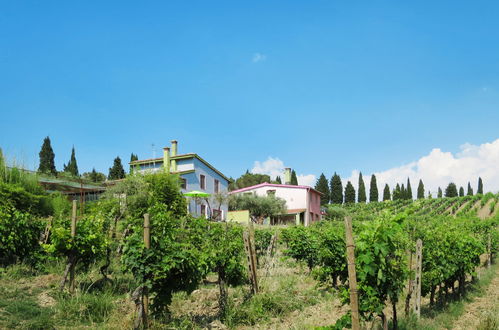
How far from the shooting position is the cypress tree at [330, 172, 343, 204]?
69.5 m

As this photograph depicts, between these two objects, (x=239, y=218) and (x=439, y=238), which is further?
(x=239, y=218)

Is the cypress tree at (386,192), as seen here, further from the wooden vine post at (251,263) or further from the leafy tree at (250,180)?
the wooden vine post at (251,263)

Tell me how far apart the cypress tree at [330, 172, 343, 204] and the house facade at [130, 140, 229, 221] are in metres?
38.2

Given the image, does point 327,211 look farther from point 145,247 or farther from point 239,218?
point 145,247

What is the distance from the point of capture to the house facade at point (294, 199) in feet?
126

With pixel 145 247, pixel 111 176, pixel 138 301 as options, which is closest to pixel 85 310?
pixel 138 301

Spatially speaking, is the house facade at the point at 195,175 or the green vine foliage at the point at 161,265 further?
the house facade at the point at 195,175

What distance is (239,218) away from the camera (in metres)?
33.7

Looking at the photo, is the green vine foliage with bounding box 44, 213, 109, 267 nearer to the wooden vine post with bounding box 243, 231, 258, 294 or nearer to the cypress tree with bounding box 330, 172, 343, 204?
the wooden vine post with bounding box 243, 231, 258, 294

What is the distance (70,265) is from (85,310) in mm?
1797

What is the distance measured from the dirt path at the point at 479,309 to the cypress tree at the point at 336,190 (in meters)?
56.9

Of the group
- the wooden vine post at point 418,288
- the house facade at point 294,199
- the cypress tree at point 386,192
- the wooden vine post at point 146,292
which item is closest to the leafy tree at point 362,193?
the cypress tree at point 386,192

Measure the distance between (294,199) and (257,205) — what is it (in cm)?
416

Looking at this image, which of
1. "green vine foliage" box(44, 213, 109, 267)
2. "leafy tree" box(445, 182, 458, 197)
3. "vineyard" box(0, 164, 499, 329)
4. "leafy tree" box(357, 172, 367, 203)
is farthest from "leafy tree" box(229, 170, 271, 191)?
"green vine foliage" box(44, 213, 109, 267)
